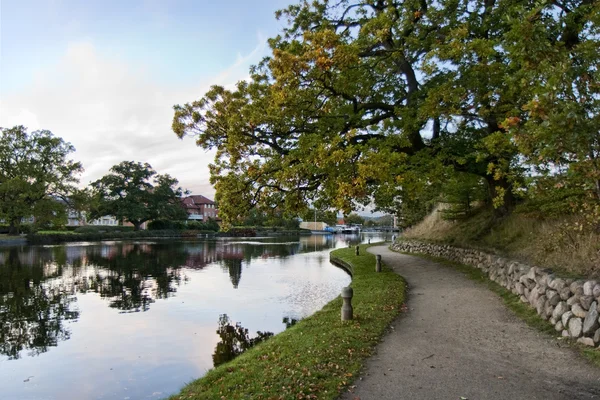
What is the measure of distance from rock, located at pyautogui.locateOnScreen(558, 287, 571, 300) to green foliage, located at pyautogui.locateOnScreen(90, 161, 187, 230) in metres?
64.0

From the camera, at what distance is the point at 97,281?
18438mm

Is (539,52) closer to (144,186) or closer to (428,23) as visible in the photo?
(428,23)

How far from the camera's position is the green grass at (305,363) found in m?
5.15

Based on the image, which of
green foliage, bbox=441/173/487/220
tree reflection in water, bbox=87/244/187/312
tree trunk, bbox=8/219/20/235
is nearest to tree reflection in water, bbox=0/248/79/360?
tree reflection in water, bbox=87/244/187/312

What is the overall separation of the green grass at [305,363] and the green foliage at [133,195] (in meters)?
61.0

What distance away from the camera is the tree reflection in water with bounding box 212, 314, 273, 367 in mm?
8492

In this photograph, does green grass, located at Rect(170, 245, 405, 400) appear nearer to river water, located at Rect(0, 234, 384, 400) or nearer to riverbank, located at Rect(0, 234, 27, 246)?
river water, located at Rect(0, 234, 384, 400)

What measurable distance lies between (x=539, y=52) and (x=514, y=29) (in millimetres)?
645

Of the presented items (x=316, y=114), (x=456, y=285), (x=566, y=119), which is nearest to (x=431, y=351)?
(x=566, y=119)

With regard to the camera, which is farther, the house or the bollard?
the house

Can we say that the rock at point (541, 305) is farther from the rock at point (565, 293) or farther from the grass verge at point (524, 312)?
the rock at point (565, 293)

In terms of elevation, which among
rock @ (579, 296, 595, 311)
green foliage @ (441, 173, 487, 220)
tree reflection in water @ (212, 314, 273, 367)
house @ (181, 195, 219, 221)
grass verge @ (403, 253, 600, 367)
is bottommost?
tree reflection in water @ (212, 314, 273, 367)

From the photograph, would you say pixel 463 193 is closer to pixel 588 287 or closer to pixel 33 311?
pixel 588 287

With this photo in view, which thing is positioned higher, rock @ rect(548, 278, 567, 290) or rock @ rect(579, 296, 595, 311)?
rock @ rect(548, 278, 567, 290)
